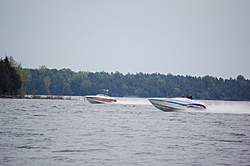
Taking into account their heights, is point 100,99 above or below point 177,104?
above

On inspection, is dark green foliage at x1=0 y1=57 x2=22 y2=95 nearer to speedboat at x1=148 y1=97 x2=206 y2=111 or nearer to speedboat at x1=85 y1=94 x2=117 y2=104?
speedboat at x1=85 y1=94 x2=117 y2=104

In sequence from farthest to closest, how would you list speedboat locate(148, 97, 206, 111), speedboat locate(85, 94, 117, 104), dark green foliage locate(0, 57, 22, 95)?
dark green foliage locate(0, 57, 22, 95) → speedboat locate(85, 94, 117, 104) → speedboat locate(148, 97, 206, 111)

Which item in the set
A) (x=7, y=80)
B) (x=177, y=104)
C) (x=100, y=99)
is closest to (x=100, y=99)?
(x=100, y=99)

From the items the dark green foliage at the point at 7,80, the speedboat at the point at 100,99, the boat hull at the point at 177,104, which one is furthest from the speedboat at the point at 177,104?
the dark green foliage at the point at 7,80

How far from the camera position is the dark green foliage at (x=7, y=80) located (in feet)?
257

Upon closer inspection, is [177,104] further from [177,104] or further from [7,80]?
[7,80]

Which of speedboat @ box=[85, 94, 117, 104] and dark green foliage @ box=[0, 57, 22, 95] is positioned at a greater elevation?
dark green foliage @ box=[0, 57, 22, 95]

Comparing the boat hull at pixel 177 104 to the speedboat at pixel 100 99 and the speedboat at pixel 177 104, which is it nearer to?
the speedboat at pixel 177 104

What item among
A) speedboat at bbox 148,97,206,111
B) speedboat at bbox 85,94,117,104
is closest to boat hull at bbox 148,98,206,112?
speedboat at bbox 148,97,206,111

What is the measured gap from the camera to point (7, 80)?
7894 centimetres

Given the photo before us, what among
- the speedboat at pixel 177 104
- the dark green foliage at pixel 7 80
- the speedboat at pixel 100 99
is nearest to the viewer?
the speedboat at pixel 177 104

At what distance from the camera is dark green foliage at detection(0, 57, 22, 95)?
78.4 m

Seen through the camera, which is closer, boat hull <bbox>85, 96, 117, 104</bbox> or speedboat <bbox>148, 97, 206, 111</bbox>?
speedboat <bbox>148, 97, 206, 111</bbox>

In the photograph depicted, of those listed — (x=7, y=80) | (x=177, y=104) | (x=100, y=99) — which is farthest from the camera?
(x=7, y=80)
